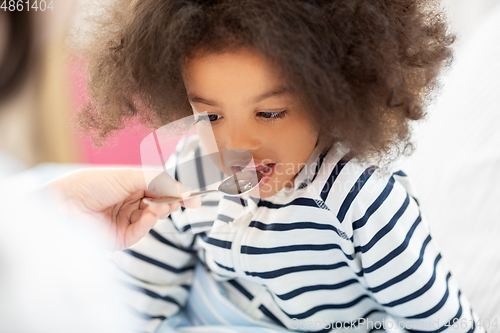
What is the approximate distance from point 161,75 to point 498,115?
49cm

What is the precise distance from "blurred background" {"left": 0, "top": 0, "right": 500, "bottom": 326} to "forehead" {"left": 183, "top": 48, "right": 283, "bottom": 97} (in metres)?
0.10

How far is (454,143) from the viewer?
0.60m

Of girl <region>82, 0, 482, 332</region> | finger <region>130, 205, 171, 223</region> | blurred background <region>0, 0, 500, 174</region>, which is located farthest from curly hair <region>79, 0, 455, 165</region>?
blurred background <region>0, 0, 500, 174</region>


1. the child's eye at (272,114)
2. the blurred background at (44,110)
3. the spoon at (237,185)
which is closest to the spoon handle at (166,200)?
the spoon at (237,185)

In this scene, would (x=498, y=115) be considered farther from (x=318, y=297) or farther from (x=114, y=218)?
(x=114, y=218)

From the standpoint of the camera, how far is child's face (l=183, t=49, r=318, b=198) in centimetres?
31

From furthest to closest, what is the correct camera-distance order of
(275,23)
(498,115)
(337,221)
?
(498,115) < (337,221) < (275,23)

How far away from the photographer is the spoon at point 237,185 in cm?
38

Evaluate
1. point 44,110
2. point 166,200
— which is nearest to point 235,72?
point 166,200

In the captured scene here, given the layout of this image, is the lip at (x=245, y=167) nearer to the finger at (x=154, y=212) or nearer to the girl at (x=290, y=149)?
the girl at (x=290, y=149)

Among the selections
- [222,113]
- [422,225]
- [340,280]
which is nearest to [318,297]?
[340,280]

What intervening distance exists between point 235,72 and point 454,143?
44 centimetres

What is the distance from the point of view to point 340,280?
0.47 m

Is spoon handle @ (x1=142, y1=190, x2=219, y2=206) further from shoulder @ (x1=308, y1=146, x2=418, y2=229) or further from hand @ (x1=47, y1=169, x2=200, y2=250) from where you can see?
shoulder @ (x1=308, y1=146, x2=418, y2=229)
